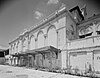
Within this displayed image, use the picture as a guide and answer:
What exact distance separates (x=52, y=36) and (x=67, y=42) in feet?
11.6

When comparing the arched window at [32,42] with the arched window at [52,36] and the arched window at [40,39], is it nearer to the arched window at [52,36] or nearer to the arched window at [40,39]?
the arched window at [40,39]

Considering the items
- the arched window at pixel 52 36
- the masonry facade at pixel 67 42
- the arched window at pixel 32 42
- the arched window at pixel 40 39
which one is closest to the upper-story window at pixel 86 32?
the masonry facade at pixel 67 42

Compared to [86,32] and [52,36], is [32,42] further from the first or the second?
[86,32]

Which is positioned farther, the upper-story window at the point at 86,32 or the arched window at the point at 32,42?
the arched window at the point at 32,42

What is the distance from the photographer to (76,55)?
1294 cm

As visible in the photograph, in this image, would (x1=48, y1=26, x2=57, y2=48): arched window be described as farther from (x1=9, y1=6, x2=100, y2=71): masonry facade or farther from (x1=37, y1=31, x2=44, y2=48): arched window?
(x1=37, y1=31, x2=44, y2=48): arched window

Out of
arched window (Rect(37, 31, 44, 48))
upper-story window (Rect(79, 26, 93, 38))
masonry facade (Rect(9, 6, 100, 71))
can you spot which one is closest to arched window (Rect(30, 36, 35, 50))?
masonry facade (Rect(9, 6, 100, 71))

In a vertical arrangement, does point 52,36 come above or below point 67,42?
above

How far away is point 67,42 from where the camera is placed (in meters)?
14.1

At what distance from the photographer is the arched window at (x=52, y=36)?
53.0 feet

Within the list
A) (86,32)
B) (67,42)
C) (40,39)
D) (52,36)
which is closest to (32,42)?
(40,39)

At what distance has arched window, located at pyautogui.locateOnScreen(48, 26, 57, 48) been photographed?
16.1m

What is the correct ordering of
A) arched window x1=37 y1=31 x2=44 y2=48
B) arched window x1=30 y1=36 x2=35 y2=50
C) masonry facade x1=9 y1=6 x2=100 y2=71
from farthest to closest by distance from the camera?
1. arched window x1=30 y1=36 x2=35 y2=50
2. arched window x1=37 y1=31 x2=44 y2=48
3. masonry facade x1=9 y1=6 x2=100 y2=71

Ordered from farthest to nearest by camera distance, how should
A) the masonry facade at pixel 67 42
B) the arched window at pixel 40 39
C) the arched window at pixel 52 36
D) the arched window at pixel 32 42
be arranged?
the arched window at pixel 32 42 → the arched window at pixel 40 39 → the arched window at pixel 52 36 → the masonry facade at pixel 67 42
